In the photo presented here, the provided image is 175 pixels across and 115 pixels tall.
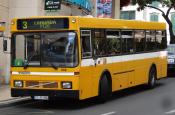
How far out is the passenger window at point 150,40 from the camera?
20.4 meters

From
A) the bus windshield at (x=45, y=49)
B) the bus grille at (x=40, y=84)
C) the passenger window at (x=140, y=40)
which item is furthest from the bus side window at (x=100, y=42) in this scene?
the passenger window at (x=140, y=40)

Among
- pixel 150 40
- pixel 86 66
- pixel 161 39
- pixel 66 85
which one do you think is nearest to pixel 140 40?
pixel 150 40

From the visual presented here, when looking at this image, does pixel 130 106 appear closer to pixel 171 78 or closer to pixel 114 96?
pixel 114 96

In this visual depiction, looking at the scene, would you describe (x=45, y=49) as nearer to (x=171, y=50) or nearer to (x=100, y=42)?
(x=100, y=42)

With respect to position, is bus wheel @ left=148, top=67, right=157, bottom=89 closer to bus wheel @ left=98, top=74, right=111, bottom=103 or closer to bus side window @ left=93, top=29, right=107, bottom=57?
bus wheel @ left=98, top=74, right=111, bottom=103

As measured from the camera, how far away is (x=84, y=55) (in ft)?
48.2

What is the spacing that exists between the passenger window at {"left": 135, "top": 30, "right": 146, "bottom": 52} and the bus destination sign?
16.8 ft

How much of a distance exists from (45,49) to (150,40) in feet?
23.2

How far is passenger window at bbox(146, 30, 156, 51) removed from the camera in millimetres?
20422

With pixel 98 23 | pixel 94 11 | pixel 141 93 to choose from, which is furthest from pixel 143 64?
pixel 94 11

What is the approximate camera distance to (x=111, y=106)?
1535 centimetres

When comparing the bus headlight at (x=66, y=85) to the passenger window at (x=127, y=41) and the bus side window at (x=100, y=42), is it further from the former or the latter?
the passenger window at (x=127, y=41)

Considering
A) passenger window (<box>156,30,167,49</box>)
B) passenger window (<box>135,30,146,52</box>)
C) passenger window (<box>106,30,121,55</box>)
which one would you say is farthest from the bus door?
passenger window (<box>156,30,167,49</box>)

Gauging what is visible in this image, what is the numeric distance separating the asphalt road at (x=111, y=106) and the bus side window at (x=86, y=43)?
1.52 m
